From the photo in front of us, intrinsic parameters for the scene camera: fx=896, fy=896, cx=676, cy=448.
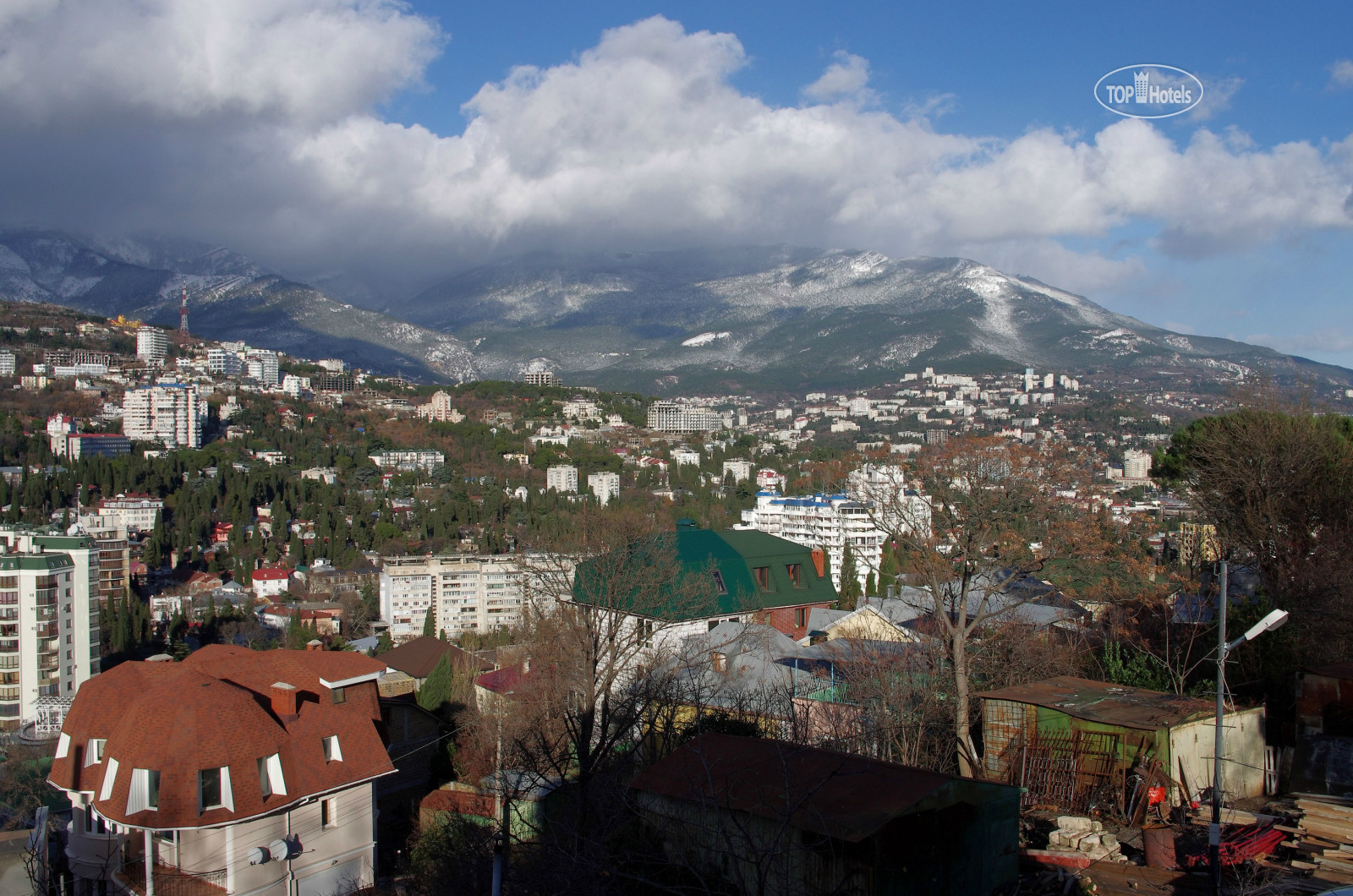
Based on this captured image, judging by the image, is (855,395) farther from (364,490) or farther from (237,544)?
(237,544)

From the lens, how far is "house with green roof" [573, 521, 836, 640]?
1379 cm

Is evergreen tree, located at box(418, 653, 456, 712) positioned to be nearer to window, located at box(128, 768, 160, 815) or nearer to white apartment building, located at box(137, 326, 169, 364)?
window, located at box(128, 768, 160, 815)

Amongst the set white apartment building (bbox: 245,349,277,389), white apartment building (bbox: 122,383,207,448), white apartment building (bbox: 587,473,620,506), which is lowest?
white apartment building (bbox: 587,473,620,506)

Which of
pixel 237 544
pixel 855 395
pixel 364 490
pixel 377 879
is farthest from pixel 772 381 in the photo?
pixel 377 879

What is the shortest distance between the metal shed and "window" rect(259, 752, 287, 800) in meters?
6.89

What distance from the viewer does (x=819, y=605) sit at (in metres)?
19.4

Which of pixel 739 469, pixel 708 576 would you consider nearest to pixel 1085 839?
pixel 708 576

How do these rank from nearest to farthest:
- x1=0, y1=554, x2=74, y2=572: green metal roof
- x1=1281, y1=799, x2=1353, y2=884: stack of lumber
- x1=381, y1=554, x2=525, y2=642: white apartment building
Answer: x1=1281, y1=799, x2=1353, y2=884: stack of lumber, x1=0, y1=554, x2=74, y2=572: green metal roof, x1=381, y1=554, x2=525, y2=642: white apartment building

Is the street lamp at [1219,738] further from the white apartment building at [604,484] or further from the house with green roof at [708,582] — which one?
the white apartment building at [604,484]

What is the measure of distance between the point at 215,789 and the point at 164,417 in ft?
282

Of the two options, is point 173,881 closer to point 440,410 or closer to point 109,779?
point 109,779

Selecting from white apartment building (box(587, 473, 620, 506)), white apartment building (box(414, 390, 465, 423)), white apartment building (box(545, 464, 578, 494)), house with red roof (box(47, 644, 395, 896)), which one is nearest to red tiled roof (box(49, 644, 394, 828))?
house with red roof (box(47, 644, 395, 896))

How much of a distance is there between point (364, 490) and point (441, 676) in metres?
52.4

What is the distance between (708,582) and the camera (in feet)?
53.4
